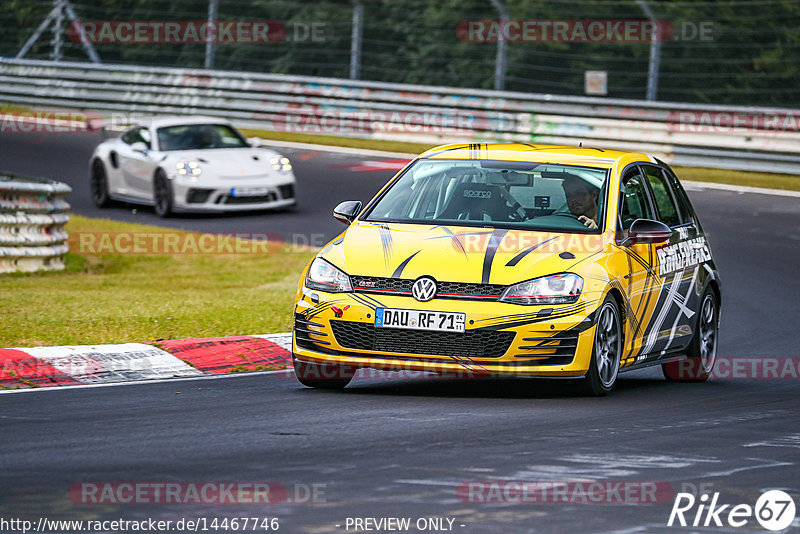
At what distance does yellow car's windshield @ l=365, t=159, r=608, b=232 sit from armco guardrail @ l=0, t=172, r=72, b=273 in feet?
24.2

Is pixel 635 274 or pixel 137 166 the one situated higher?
pixel 635 274

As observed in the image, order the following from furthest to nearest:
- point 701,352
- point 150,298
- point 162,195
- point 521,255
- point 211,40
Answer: point 211,40 < point 162,195 < point 150,298 < point 701,352 < point 521,255

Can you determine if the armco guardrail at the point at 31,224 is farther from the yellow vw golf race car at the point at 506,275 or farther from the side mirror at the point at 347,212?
the yellow vw golf race car at the point at 506,275

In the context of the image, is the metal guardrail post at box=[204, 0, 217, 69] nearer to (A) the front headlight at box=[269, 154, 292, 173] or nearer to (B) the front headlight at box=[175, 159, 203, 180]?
(A) the front headlight at box=[269, 154, 292, 173]

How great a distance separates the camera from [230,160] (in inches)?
834

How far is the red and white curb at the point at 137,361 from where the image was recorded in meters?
9.75

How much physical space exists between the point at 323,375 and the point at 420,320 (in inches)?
38.4

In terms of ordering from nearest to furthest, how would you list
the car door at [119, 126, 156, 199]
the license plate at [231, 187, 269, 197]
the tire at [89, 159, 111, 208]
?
the license plate at [231, 187, 269, 197] → the car door at [119, 126, 156, 199] → the tire at [89, 159, 111, 208]

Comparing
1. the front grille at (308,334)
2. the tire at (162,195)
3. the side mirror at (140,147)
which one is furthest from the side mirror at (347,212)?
the side mirror at (140,147)

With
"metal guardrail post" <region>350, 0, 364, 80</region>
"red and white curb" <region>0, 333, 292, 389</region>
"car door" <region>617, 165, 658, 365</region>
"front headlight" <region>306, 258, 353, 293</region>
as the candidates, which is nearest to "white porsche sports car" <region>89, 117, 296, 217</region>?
"metal guardrail post" <region>350, 0, 364, 80</region>

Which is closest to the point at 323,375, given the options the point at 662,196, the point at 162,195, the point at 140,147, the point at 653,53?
the point at 662,196

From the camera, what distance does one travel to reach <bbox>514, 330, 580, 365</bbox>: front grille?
8805 millimetres

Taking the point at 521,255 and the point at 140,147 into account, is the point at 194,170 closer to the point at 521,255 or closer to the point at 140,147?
the point at 140,147

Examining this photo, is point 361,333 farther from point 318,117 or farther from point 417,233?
point 318,117
